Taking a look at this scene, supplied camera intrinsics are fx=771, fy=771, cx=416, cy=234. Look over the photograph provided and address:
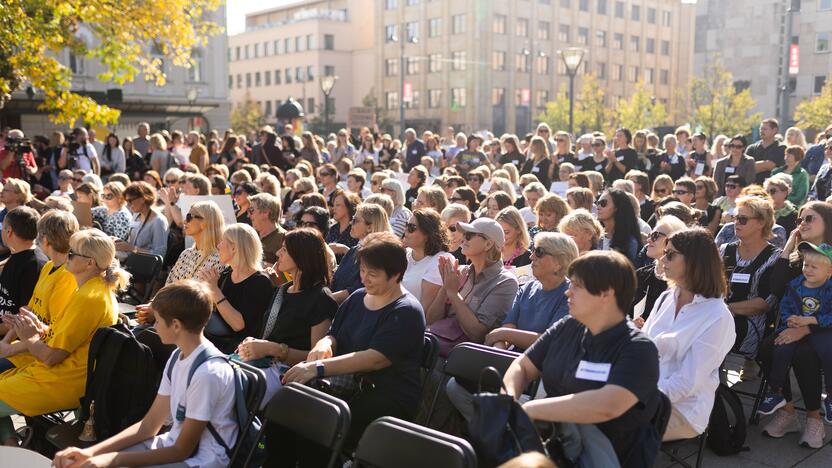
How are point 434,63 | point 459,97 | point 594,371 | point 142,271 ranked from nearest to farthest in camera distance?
1. point 594,371
2. point 142,271
3. point 459,97
4. point 434,63

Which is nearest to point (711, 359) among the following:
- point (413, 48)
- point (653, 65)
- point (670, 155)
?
point (670, 155)

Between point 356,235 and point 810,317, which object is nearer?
point 810,317

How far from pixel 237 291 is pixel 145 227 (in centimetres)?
374

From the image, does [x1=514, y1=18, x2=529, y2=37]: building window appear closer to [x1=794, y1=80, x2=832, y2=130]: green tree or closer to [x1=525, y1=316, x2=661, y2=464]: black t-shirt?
[x1=794, y1=80, x2=832, y2=130]: green tree

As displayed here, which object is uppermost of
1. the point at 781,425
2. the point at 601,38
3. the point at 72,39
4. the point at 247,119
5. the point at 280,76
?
the point at 601,38

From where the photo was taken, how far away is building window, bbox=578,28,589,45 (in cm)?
7088

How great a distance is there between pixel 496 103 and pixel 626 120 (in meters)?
14.9

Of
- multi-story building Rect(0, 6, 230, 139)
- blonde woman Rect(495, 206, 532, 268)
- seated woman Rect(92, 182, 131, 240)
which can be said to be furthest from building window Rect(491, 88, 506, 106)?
blonde woman Rect(495, 206, 532, 268)

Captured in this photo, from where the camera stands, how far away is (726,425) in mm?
4676

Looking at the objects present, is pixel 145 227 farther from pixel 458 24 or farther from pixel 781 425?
pixel 458 24

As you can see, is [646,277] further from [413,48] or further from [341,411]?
[413,48]

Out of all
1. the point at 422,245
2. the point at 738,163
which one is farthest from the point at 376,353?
the point at 738,163

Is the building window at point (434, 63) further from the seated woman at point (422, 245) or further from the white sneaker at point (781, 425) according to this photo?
the white sneaker at point (781, 425)

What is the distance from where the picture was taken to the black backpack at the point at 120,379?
420cm
